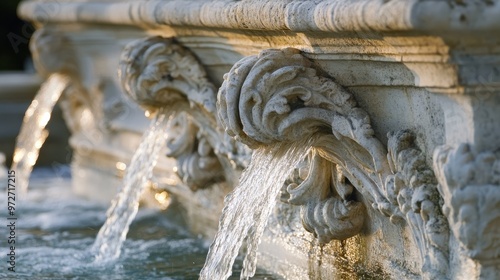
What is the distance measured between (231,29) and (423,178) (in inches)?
49.9

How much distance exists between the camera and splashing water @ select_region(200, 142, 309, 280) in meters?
4.19

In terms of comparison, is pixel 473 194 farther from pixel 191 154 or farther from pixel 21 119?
pixel 21 119

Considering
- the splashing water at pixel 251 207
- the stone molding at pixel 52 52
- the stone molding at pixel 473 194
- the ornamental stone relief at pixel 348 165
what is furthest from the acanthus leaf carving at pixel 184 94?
the stone molding at pixel 52 52

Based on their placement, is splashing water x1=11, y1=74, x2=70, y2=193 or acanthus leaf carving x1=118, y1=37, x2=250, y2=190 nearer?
acanthus leaf carving x1=118, y1=37, x2=250, y2=190

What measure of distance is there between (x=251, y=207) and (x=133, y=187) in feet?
4.93

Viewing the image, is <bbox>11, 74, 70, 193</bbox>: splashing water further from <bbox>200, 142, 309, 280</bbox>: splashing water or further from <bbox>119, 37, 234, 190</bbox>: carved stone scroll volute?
<bbox>200, 142, 309, 280</bbox>: splashing water

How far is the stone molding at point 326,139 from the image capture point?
361cm

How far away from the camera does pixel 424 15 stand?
10.1ft

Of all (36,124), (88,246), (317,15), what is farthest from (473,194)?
(36,124)

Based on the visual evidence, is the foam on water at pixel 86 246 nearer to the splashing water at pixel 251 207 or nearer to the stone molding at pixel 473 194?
the splashing water at pixel 251 207

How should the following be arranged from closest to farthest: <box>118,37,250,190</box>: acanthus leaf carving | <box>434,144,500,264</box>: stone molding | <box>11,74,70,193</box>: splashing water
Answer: <box>434,144,500,264</box>: stone molding, <box>118,37,250,190</box>: acanthus leaf carving, <box>11,74,70,193</box>: splashing water

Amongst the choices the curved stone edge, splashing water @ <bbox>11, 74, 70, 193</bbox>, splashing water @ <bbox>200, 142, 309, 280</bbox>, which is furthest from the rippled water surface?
the curved stone edge

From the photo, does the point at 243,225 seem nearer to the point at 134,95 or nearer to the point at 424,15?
→ the point at 134,95

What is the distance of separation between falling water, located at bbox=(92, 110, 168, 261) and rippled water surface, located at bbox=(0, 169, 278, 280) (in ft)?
0.24
